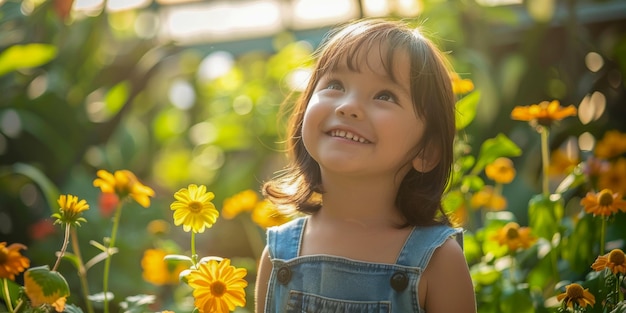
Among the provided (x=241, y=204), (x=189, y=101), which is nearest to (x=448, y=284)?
(x=241, y=204)

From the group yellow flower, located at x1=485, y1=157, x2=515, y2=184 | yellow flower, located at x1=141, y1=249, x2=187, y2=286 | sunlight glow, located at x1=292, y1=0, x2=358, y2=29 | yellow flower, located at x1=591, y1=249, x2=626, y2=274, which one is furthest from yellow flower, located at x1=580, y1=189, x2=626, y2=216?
sunlight glow, located at x1=292, y1=0, x2=358, y2=29

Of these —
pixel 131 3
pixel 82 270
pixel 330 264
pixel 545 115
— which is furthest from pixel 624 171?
pixel 131 3

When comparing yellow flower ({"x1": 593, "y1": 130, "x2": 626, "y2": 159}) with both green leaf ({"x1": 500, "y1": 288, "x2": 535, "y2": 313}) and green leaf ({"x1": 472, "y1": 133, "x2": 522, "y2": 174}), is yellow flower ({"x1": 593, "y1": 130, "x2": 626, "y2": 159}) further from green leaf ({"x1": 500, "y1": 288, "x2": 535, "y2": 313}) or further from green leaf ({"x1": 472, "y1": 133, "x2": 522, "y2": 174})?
green leaf ({"x1": 500, "y1": 288, "x2": 535, "y2": 313})

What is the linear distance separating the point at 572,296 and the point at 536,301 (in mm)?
310

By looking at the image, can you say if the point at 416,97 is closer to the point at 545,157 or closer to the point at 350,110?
the point at 350,110

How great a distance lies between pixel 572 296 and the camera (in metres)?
1.17

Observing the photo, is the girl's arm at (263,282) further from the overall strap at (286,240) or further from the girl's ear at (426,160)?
the girl's ear at (426,160)

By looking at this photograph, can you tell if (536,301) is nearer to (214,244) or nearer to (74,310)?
(74,310)

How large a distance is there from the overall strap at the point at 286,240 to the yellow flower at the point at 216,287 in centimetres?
14

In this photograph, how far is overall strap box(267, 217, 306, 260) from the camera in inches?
50.8

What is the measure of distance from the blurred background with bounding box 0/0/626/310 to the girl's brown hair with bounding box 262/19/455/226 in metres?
0.75

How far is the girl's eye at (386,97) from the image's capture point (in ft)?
4.00

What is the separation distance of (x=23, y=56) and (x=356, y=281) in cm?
147

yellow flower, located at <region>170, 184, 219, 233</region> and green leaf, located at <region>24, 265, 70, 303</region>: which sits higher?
yellow flower, located at <region>170, 184, 219, 233</region>
